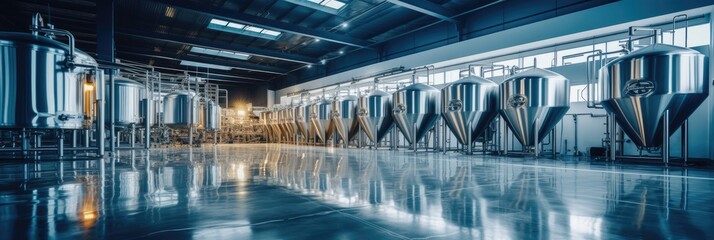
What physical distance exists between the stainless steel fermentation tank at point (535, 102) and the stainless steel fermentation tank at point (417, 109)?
2.17 meters

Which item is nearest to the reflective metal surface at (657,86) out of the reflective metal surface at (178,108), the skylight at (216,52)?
the reflective metal surface at (178,108)

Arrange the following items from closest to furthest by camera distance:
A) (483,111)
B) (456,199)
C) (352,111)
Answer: (456,199)
(483,111)
(352,111)

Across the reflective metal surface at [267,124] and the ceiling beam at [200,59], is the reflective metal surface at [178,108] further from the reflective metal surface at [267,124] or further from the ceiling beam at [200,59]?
the reflective metal surface at [267,124]

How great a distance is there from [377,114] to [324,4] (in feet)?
11.1

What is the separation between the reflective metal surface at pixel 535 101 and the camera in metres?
6.33

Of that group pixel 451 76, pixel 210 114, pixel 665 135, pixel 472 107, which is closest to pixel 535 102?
pixel 472 107

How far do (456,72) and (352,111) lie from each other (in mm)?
3967

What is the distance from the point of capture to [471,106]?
23.9ft

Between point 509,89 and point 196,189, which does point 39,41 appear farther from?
point 509,89

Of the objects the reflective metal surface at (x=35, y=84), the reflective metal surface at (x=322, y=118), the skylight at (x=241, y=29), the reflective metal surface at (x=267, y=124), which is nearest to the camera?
the reflective metal surface at (x=35, y=84)

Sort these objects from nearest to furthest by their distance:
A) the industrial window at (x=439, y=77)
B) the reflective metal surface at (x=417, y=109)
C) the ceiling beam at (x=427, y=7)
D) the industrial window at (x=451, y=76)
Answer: the ceiling beam at (x=427, y=7)
the reflective metal surface at (x=417, y=109)
the industrial window at (x=451, y=76)
the industrial window at (x=439, y=77)

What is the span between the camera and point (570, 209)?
193cm

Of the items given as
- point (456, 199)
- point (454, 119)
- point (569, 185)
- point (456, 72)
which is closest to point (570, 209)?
point (456, 199)

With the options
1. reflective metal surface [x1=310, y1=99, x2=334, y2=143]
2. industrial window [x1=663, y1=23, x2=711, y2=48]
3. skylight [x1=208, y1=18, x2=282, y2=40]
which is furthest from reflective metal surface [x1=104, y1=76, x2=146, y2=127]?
industrial window [x1=663, y1=23, x2=711, y2=48]
